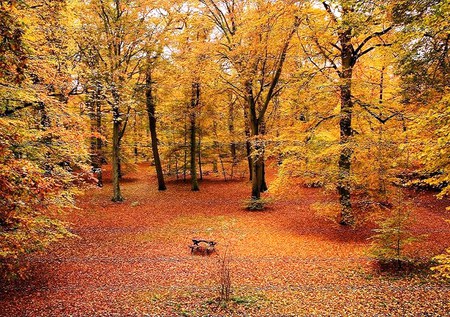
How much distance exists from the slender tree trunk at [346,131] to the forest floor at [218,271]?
158cm

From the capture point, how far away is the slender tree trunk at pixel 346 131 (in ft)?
37.7

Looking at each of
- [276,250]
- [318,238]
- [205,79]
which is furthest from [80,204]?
[318,238]

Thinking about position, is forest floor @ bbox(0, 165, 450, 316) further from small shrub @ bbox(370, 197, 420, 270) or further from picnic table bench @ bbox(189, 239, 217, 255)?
small shrub @ bbox(370, 197, 420, 270)

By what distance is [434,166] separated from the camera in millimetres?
6223

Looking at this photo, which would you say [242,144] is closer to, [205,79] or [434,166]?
[205,79]

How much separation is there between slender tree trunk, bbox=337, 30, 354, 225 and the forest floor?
1578mm

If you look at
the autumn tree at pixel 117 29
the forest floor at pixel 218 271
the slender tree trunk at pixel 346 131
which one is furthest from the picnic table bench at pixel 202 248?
the autumn tree at pixel 117 29

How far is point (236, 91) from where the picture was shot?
18938 millimetres

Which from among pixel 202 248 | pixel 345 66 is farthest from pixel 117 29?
pixel 202 248

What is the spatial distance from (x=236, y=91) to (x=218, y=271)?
12.5m

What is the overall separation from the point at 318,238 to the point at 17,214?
10884 mm

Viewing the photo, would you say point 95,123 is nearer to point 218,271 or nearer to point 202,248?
point 202,248

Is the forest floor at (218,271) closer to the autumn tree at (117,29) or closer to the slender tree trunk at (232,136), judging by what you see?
the autumn tree at (117,29)

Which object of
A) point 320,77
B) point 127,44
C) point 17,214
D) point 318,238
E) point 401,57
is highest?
point 127,44
